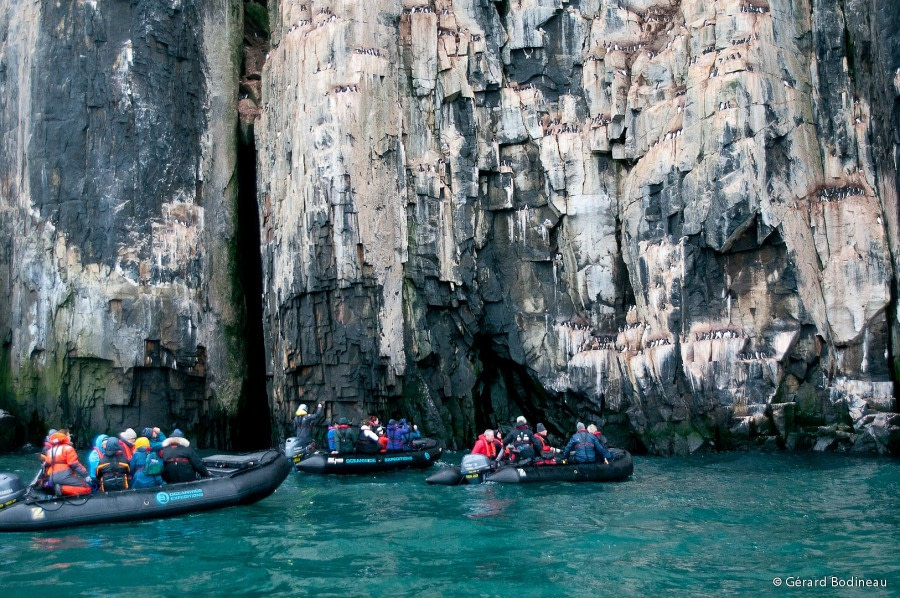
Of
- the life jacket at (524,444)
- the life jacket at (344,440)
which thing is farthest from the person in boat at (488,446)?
the life jacket at (344,440)

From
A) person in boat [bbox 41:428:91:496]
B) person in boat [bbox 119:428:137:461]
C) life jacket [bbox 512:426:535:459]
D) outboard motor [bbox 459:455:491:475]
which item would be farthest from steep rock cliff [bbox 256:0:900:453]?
person in boat [bbox 41:428:91:496]

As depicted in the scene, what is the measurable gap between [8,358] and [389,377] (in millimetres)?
14541

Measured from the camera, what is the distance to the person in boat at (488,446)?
22.6m

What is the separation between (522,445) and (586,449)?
1.59 m

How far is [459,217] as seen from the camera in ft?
105

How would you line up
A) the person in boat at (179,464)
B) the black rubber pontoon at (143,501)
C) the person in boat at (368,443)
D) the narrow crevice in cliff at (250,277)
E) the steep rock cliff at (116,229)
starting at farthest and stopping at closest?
the narrow crevice in cliff at (250,277) < the steep rock cliff at (116,229) < the person in boat at (368,443) < the person in boat at (179,464) < the black rubber pontoon at (143,501)

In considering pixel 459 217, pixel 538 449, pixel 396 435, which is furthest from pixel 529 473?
pixel 459 217

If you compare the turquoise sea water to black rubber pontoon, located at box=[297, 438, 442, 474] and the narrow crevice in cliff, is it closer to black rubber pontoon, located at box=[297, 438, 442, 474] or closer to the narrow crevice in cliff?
black rubber pontoon, located at box=[297, 438, 442, 474]

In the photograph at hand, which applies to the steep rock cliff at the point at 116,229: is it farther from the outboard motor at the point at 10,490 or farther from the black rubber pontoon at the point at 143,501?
the outboard motor at the point at 10,490

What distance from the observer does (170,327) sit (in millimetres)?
31328

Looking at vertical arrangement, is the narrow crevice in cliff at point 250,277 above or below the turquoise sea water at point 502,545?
above

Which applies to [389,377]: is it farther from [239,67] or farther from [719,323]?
[239,67]

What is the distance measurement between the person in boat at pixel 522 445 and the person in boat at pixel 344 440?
4600 millimetres

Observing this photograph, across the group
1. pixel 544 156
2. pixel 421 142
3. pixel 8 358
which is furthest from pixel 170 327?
pixel 544 156
